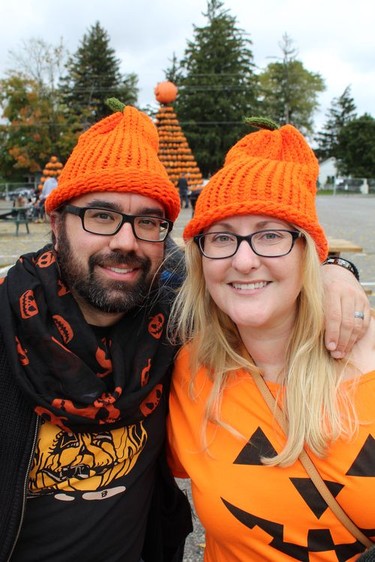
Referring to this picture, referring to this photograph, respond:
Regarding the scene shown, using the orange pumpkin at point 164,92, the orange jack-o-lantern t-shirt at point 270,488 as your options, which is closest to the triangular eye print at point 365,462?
the orange jack-o-lantern t-shirt at point 270,488

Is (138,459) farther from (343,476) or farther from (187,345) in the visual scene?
(343,476)

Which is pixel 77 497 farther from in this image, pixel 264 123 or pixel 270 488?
pixel 264 123

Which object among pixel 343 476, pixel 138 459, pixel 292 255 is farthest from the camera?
pixel 138 459

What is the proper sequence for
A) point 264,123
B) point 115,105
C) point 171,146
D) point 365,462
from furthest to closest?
point 171,146, point 115,105, point 264,123, point 365,462

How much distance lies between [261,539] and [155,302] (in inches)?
38.5

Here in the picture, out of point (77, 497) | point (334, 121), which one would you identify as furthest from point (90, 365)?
point (334, 121)

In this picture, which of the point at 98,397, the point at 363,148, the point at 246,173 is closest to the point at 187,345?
the point at 98,397

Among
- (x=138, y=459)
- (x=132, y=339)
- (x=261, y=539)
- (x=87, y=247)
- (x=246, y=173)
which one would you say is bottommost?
(x=261, y=539)

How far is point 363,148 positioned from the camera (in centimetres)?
5788

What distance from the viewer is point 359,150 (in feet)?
190

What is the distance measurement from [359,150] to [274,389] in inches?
2434

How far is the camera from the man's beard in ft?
6.09

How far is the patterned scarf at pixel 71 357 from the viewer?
66.8 inches

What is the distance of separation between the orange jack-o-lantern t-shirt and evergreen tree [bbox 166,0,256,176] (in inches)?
1831
